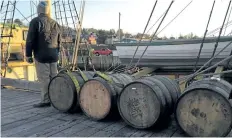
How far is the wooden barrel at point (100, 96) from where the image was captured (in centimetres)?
386

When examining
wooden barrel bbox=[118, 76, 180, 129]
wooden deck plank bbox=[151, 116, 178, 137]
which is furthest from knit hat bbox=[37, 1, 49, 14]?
wooden deck plank bbox=[151, 116, 178, 137]

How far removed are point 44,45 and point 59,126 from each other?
1.61 m

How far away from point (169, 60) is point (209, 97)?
238 inches

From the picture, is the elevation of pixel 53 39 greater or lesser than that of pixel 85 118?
greater

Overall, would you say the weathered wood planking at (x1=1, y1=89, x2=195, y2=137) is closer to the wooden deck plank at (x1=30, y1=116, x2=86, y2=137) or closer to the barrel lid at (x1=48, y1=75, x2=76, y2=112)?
the wooden deck plank at (x1=30, y1=116, x2=86, y2=137)

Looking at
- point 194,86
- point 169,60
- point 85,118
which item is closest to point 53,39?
point 85,118

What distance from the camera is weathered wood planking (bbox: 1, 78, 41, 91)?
6.56 meters

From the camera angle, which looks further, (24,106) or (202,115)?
(24,106)

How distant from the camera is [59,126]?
3.82 metres

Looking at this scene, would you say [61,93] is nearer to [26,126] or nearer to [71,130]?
[26,126]

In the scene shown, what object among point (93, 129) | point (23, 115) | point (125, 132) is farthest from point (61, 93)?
point (125, 132)

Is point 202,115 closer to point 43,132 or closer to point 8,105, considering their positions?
point 43,132

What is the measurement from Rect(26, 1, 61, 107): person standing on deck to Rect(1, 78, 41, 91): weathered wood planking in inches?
62.6

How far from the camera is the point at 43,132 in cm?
358
